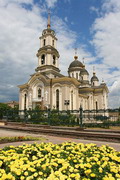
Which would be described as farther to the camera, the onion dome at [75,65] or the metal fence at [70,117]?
the onion dome at [75,65]

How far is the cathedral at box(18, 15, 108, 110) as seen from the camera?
28297 mm

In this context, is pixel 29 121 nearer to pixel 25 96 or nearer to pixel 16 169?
pixel 16 169

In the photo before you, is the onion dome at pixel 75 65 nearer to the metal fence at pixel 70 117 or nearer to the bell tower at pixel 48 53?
the bell tower at pixel 48 53

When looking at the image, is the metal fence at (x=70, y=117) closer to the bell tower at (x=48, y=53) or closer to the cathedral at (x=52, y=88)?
the cathedral at (x=52, y=88)

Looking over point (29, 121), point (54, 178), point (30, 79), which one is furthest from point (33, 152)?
Result: point (30, 79)

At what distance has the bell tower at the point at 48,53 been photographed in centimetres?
3209

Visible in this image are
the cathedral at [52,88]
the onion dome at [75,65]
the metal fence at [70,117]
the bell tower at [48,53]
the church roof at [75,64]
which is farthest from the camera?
the church roof at [75,64]

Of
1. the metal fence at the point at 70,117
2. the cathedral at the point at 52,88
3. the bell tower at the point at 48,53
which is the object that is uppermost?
the bell tower at the point at 48,53

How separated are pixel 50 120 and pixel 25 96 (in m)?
22.0

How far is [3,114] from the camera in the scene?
59.9 ft

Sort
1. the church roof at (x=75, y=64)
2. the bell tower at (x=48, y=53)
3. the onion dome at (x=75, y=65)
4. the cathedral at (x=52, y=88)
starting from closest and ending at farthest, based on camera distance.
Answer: the cathedral at (x=52, y=88) → the bell tower at (x=48, y=53) → the onion dome at (x=75, y=65) → the church roof at (x=75, y=64)

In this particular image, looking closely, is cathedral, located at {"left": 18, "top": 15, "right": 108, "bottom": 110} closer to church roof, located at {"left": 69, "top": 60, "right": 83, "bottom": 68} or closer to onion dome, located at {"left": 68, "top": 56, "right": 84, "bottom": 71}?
onion dome, located at {"left": 68, "top": 56, "right": 84, "bottom": 71}

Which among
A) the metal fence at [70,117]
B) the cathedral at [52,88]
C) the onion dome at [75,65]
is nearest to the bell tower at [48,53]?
the cathedral at [52,88]

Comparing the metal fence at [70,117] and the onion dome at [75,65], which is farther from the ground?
the onion dome at [75,65]
